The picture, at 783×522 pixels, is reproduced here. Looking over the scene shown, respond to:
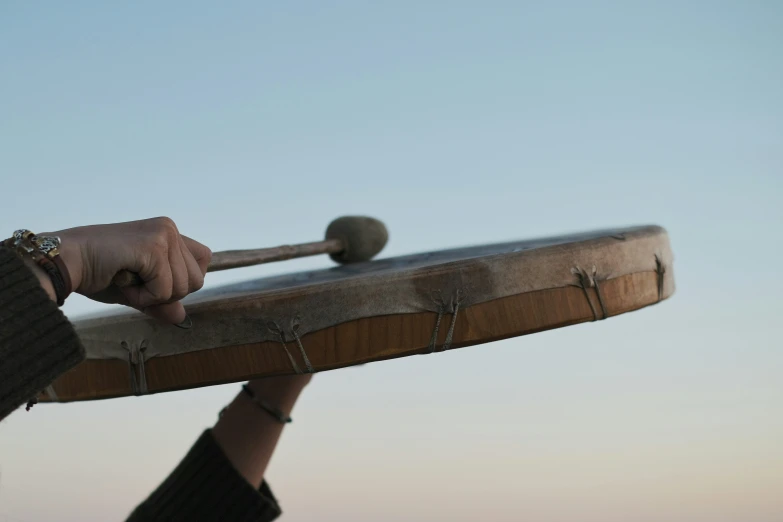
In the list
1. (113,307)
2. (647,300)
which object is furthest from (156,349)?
(647,300)

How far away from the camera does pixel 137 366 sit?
1.64 meters

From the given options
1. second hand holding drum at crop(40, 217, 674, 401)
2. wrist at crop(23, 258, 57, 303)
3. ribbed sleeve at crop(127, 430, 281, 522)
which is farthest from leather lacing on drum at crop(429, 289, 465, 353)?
ribbed sleeve at crop(127, 430, 281, 522)

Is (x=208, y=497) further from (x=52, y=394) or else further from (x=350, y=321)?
(x=350, y=321)

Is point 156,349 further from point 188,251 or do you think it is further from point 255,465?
point 255,465

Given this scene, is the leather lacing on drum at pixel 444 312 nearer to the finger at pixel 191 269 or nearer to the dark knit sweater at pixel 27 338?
the finger at pixel 191 269

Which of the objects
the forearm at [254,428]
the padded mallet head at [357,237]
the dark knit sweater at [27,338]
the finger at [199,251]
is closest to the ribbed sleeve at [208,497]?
the forearm at [254,428]

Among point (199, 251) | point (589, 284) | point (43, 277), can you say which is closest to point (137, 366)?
point (199, 251)

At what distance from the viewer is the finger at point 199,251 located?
143cm

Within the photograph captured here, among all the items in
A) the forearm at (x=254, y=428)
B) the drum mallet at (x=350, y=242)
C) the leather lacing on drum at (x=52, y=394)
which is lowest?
the forearm at (x=254, y=428)

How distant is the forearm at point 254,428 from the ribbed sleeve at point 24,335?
1.01 meters

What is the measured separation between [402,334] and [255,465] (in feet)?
2.77

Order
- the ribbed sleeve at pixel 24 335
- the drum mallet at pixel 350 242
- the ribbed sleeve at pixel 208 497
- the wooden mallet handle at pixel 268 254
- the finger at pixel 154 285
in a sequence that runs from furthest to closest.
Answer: the drum mallet at pixel 350 242 < the ribbed sleeve at pixel 208 497 < the wooden mallet handle at pixel 268 254 < the finger at pixel 154 285 < the ribbed sleeve at pixel 24 335

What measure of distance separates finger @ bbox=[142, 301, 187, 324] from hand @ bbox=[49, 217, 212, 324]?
0.04m

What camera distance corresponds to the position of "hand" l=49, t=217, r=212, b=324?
1.27 metres
